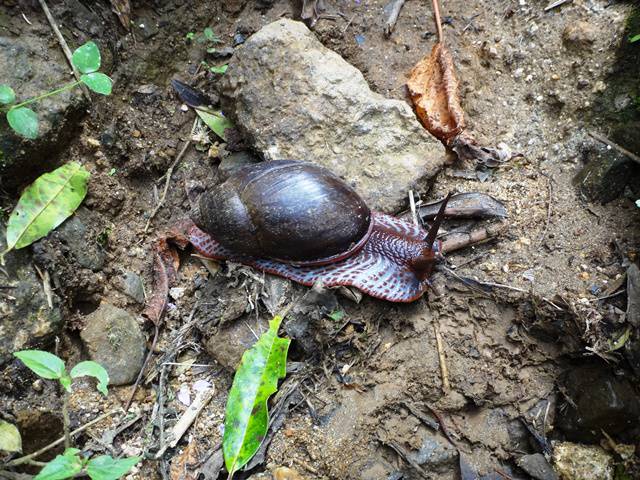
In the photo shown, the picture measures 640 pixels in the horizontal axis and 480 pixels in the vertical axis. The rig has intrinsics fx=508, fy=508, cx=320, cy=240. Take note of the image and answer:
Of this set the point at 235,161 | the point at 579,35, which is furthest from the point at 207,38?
the point at 579,35

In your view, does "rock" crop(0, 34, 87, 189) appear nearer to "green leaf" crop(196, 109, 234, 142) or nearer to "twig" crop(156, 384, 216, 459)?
"green leaf" crop(196, 109, 234, 142)

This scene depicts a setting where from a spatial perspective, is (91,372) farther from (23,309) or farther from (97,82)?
(97,82)

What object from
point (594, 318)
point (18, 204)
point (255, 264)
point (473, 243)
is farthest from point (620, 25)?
point (18, 204)

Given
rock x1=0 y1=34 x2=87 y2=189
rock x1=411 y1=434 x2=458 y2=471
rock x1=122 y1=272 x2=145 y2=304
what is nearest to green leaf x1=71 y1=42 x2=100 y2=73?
rock x1=0 y1=34 x2=87 y2=189

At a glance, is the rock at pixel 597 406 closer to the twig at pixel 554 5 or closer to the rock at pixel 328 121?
the rock at pixel 328 121

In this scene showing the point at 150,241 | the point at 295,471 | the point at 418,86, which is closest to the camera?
the point at 295,471

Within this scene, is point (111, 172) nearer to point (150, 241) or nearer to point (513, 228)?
point (150, 241)
